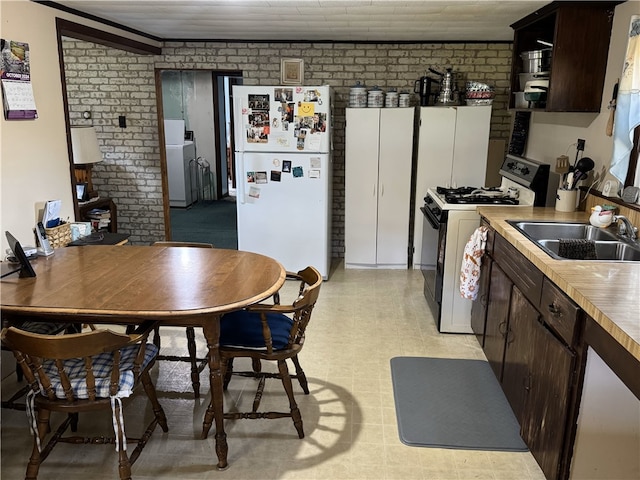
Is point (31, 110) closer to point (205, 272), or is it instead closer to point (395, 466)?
point (205, 272)

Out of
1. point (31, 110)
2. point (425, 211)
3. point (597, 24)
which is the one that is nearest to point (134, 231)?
point (31, 110)

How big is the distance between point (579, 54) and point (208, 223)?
16.3ft

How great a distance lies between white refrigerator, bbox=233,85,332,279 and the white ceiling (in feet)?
1.79

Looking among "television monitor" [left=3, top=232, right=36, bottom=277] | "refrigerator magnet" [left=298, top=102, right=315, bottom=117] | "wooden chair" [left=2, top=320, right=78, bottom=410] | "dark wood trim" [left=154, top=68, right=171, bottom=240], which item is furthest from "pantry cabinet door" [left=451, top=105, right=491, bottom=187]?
"television monitor" [left=3, top=232, right=36, bottom=277]

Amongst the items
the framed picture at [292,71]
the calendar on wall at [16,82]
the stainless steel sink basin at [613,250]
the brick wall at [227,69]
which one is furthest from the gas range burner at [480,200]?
the calendar on wall at [16,82]

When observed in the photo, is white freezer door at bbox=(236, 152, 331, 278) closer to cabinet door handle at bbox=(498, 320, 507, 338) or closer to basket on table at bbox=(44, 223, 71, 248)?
basket on table at bbox=(44, 223, 71, 248)

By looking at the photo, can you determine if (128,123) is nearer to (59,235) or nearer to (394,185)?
(59,235)

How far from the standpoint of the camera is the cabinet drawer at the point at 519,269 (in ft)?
7.29

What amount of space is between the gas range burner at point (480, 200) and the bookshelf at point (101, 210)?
3086 mm

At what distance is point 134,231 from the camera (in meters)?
5.45

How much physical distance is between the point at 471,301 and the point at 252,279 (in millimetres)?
1825

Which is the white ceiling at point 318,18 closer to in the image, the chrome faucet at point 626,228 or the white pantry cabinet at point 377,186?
the white pantry cabinet at point 377,186

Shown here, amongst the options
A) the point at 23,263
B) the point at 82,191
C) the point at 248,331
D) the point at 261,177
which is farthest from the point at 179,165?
the point at 248,331

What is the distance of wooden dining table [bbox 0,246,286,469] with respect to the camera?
6.66ft
